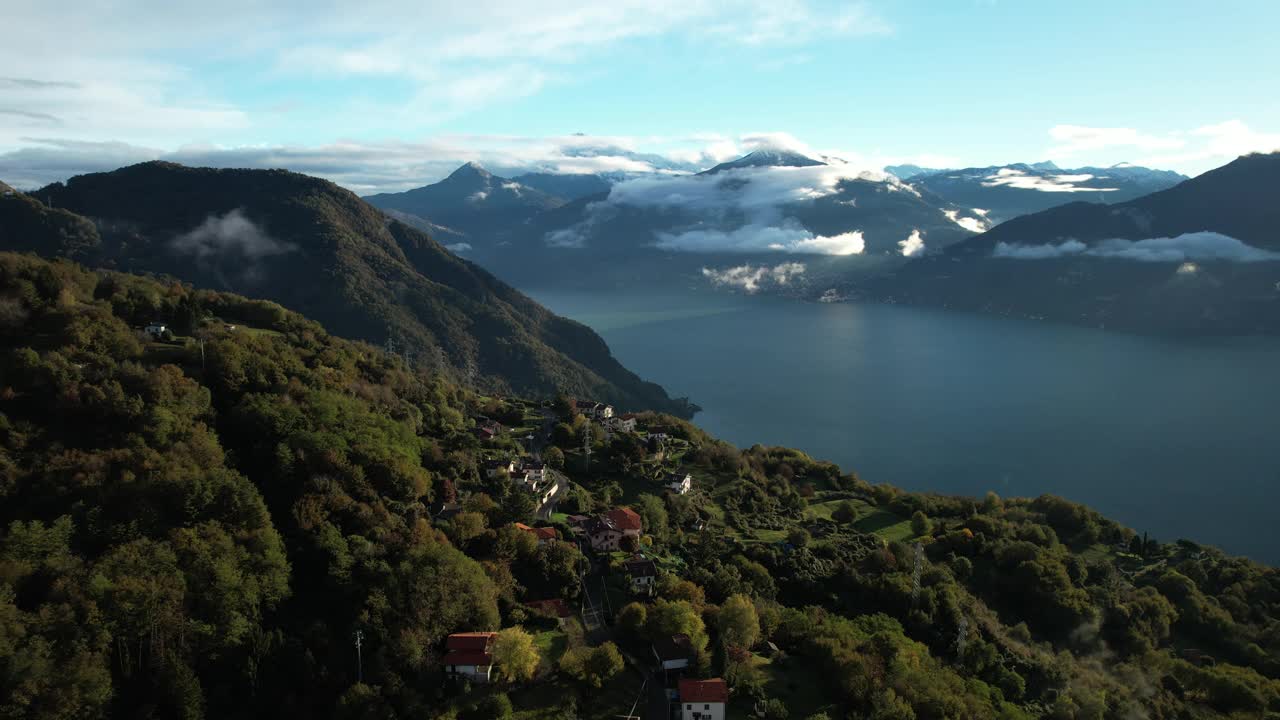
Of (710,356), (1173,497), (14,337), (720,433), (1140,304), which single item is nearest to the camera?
(14,337)

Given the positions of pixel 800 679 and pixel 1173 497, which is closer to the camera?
pixel 800 679

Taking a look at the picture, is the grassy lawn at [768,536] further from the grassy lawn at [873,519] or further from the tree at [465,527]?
the tree at [465,527]

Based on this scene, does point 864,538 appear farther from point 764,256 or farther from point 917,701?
point 764,256

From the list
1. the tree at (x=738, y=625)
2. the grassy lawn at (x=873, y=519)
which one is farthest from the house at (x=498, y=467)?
the grassy lawn at (x=873, y=519)

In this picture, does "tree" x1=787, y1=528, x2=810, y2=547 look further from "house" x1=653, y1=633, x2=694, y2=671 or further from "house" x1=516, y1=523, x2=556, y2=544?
"house" x1=653, y1=633, x2=694, y2=671

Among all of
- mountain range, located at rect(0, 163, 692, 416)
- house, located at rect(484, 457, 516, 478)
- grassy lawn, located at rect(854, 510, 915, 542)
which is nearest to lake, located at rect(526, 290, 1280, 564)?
mountain range, located at rect(0, 163, 692, 416)

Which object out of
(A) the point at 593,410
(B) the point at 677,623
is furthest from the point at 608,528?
(A) the point at 593,410

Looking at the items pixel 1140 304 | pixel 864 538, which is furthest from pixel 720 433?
pixel 1140 304
